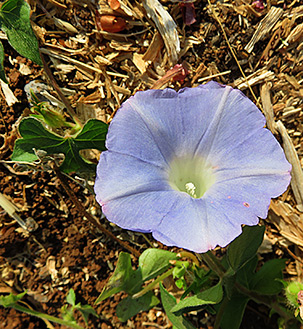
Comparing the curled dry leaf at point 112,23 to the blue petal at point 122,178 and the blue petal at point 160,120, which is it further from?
the blue petal at point 122,178

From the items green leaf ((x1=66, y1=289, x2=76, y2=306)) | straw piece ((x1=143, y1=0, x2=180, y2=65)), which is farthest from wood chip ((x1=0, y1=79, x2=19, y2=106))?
green leaf ((x1=66, y1=289, x2=76, y2=306))

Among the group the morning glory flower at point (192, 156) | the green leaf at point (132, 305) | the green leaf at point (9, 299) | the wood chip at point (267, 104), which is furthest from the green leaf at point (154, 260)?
the wood chip at point (267, 104)

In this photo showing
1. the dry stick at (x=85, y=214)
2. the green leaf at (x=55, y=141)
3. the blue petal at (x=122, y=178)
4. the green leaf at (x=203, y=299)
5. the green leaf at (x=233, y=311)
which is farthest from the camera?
the dry stick at (x=85, y=214)

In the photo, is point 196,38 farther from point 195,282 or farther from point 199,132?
point 195,282

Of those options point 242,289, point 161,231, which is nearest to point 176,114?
point 161,231

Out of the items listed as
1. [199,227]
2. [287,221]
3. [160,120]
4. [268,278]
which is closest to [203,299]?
[199,227]

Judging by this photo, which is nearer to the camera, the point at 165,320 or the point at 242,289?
the point at 242,289

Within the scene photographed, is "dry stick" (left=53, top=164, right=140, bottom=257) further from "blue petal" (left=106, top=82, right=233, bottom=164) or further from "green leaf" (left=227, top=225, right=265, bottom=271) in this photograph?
"green leaf" (left=227, top=225, right=265, bottom=271)
